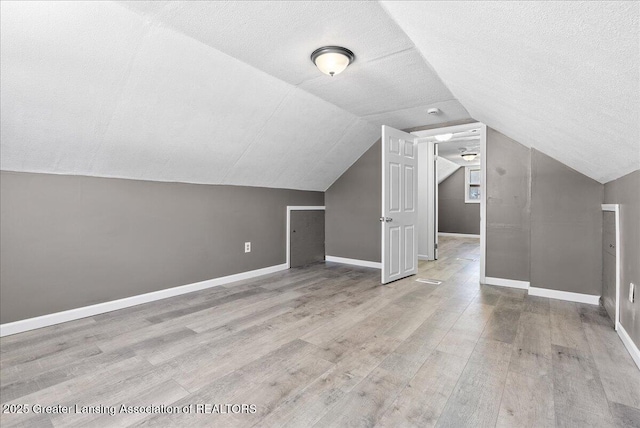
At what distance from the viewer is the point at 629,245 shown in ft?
7.42

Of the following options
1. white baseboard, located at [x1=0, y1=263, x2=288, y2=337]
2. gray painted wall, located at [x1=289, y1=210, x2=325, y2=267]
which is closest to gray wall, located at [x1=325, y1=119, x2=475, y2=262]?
gray painted wall, located at [x1=289, y1=210, x2=325, y2=267]

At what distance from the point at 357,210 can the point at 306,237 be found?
939 millimetres

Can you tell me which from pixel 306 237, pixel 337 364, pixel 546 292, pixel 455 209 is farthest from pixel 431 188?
pixel 337 364

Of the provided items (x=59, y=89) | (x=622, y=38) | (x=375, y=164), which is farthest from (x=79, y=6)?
(x=375, y=164)

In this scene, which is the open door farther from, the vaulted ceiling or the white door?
the vaulted ceiling

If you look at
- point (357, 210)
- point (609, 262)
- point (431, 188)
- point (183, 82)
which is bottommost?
point (609, 262)

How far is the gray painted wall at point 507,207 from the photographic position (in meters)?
3.70

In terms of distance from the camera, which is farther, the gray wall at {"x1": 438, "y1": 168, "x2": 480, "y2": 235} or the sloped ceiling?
the gray wall at {"x1": 438, "y1": 168, "x2": 480, "y2": 235}

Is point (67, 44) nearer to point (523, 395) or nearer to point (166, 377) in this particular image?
point (166, 377)

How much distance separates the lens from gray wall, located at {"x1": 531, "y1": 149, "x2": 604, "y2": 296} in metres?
3.13

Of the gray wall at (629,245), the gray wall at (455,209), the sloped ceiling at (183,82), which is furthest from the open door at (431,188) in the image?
the gray wall at (455,209)

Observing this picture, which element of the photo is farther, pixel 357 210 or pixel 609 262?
pixel 357 210

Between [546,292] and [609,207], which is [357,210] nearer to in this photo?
[546,292]

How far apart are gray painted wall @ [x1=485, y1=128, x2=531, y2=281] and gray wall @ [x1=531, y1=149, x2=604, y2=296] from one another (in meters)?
0.27
